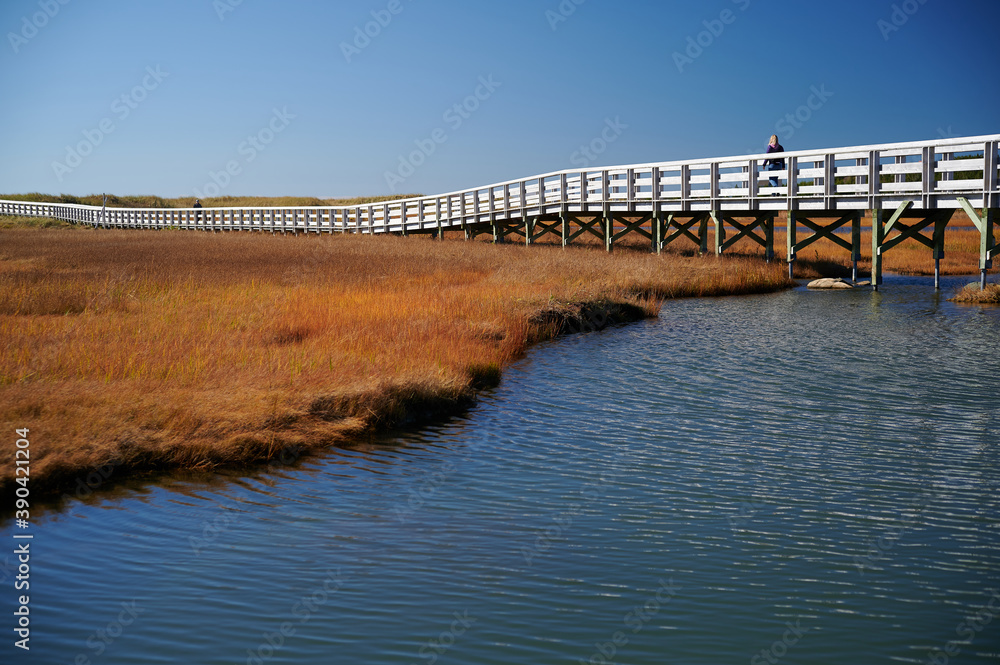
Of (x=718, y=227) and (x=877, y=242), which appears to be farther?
(x=718, y=227)

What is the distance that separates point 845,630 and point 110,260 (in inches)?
821

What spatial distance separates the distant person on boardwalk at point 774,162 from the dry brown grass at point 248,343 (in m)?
4.42

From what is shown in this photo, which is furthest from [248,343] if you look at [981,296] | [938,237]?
[938,237]

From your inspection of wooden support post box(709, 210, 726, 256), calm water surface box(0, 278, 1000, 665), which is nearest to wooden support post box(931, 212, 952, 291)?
wooden support post box(709, 210, 726, 256)

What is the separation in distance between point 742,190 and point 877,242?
426 cm

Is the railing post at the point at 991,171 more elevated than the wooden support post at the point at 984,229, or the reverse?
the railing post at the point at 991,171

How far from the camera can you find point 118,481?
7621 millimetres

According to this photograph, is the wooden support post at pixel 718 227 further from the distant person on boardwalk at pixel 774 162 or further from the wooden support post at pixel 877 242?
the wooden support post at pixel 877 242

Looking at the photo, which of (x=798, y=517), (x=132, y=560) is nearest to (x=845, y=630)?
(x=798, y=517)

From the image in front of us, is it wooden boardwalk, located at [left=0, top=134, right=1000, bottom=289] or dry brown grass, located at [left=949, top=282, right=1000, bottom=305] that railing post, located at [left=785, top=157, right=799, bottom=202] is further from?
dry brown grass, located at [left=949, top=282, right=1000, bottom=305]

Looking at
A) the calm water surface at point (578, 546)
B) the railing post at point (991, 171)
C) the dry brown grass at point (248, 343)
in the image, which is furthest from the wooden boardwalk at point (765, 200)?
the calm water surface at point (578, 546)

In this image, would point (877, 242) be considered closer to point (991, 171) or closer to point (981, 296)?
point (991, 171)

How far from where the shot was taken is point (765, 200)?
A: 84.8 ft

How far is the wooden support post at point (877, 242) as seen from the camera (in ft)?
76.1
